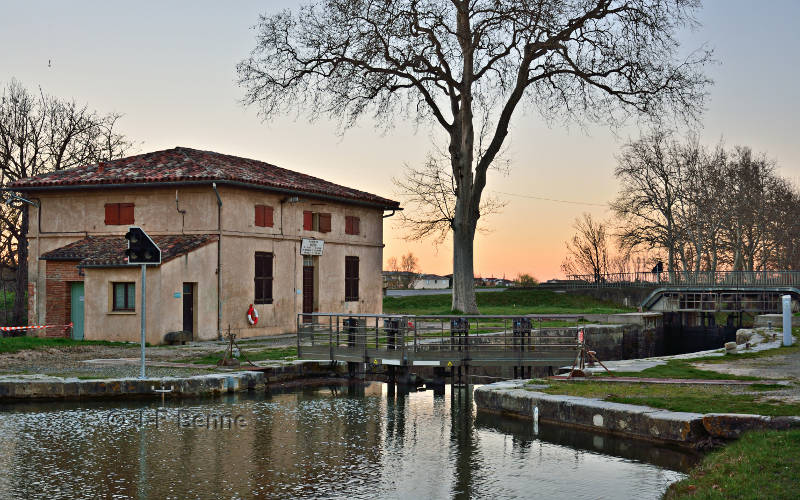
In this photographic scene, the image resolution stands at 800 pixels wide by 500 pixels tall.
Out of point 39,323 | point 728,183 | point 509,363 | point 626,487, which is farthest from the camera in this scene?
point 728,183

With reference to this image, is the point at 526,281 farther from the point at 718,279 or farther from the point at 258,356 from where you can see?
the point at 258,356

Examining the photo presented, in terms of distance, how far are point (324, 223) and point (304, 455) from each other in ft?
77.2

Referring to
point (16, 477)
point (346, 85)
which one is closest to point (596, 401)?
point (16, 477)

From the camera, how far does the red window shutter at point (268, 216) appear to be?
1282 inches

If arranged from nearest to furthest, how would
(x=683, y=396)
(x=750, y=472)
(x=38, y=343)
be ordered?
(x=750, y=472) → (x=683, y=396) → (x=38, y=343)

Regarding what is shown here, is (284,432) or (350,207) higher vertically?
(350,207)

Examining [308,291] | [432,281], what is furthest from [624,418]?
[432,281]

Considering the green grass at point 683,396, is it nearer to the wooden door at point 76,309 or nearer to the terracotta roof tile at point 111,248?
the terracotta roof tile at point 111,248

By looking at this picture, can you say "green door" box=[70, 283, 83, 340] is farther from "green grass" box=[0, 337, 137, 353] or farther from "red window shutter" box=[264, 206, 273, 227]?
"red window shutter" box=[264, 206, 273, 227]

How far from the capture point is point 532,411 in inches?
A: 590

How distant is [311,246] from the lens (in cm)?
3462

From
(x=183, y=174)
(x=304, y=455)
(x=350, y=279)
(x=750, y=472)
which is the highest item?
(x=183, y=174)

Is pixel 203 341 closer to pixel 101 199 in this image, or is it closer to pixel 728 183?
pixel 101 199

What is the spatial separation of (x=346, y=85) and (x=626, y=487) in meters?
26.9
